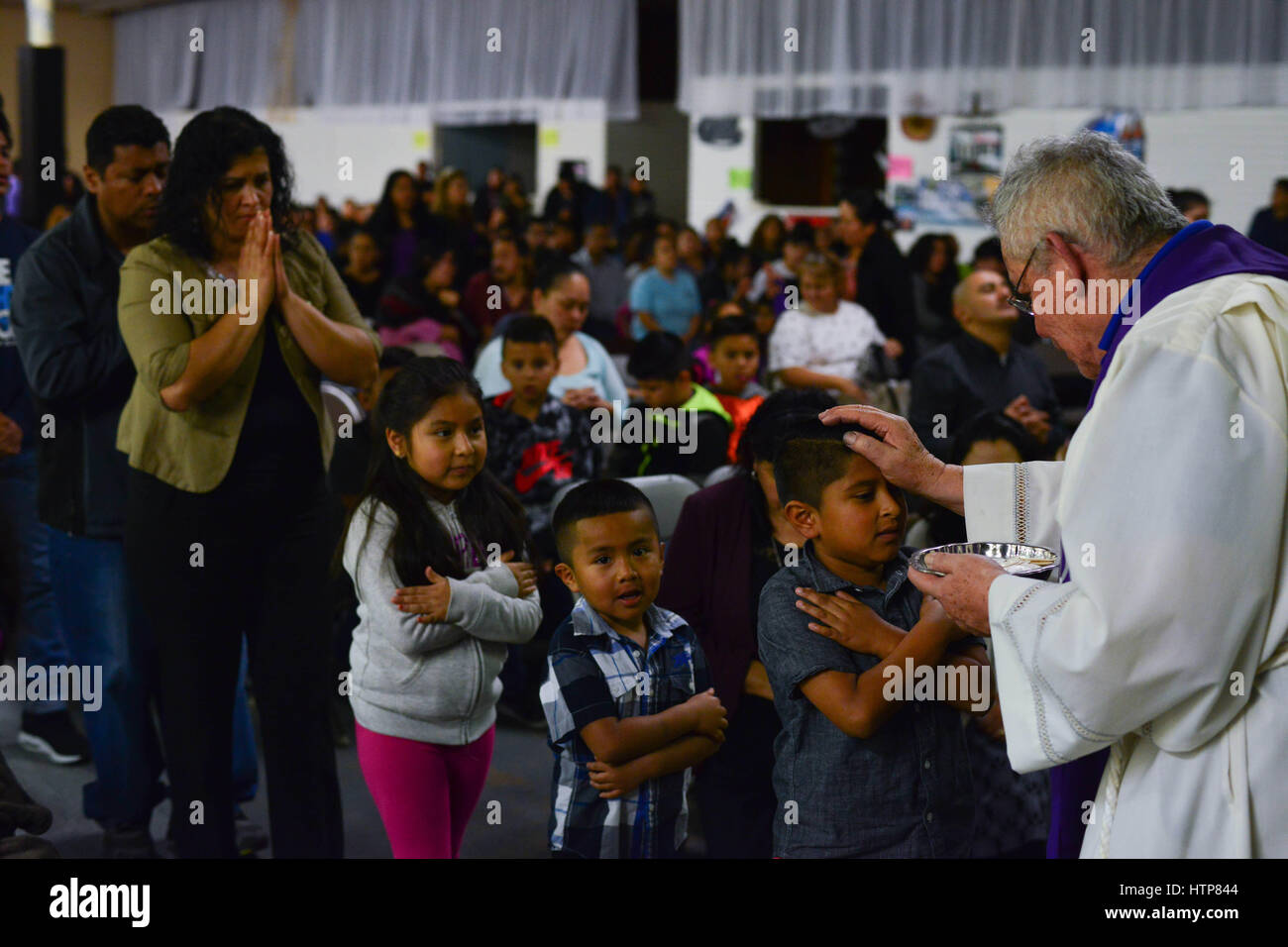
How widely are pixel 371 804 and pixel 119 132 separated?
170cm

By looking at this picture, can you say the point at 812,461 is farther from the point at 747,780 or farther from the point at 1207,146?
the point at 1207,146

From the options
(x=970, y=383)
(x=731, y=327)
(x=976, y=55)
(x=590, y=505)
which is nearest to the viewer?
(x=590, y=505)

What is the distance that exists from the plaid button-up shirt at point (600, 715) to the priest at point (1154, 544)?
58 centimetres

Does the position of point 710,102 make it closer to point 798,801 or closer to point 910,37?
point 910,37

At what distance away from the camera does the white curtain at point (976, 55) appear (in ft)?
20.7

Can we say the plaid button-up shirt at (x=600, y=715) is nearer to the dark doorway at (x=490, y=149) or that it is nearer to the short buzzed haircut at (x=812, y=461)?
the short buzzed haircut at (x=812, y=461)

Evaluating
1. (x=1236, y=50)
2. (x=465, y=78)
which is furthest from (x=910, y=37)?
(x=465, y=78)

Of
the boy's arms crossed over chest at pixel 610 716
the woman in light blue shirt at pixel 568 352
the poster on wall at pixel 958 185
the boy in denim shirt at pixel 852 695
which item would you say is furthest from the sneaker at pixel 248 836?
the poster on wall at pixel 958 185

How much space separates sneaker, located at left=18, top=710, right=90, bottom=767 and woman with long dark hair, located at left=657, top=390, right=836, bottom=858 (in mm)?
2045

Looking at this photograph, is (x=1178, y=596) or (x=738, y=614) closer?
(x=1178, y=596)

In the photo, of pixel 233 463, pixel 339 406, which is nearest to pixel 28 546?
pixel 339 406

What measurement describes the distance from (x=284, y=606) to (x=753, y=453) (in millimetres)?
926

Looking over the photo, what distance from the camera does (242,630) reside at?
257 cm

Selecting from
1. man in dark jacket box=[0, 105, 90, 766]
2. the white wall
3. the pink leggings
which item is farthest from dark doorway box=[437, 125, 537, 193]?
the pink leggings
